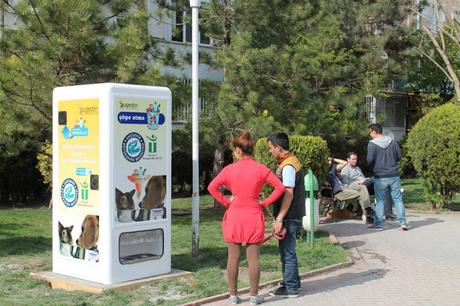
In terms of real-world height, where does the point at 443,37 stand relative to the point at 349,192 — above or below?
above

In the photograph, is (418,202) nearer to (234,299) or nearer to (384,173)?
(384,173)

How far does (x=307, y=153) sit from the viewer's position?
9914 millimetres

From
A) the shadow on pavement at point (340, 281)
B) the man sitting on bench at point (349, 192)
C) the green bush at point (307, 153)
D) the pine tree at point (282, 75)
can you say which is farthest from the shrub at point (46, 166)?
the shadow on pavement at point (340, 281)

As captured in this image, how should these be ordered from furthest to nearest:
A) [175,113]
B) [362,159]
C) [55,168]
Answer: [362,159] < [175,113] < [55,168]

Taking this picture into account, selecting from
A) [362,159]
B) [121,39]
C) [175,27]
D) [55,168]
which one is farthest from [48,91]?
[362,159]

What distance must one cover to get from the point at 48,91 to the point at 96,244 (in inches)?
158

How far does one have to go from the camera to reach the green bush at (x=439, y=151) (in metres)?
13.5

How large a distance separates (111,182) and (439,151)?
8.99 meters

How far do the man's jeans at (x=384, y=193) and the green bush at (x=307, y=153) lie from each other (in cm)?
155

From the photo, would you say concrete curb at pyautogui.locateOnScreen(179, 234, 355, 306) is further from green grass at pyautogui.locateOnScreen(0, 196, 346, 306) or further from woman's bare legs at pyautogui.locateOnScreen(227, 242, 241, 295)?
woman's bare legs at pyautogui.locateOnScreen(227, 242, 241, 295)

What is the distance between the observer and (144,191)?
7148 mm

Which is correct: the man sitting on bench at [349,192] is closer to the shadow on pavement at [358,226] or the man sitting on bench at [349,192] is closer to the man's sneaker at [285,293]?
the shadow on pavement at [358,226]

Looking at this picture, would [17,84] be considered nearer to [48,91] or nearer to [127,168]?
[48,91]

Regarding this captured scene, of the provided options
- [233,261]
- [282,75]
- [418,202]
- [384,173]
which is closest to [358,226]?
[384,173]
